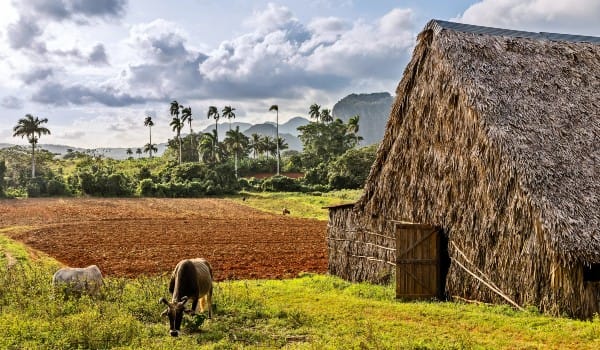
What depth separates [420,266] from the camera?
15.2 m

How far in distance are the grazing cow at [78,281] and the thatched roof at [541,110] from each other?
31.9ft

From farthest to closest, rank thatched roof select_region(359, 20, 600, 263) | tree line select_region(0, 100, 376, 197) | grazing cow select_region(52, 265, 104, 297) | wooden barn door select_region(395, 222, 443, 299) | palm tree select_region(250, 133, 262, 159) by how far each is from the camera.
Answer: palm tree select_region(250, 133, 262, 159) → tree line select_region(0, 100, 376, 197) → wooden barn door select_region(395, 222, 443, 299) → grazing cow select_region(52, 265, 104, 297) → thatched roof select_region(359, 20, 600, 263)

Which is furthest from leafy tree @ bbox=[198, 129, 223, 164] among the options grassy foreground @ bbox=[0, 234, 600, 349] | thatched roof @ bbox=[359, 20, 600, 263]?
grassy foreground @ bbox=[0, 234, 600, 349]

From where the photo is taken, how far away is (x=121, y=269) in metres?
21.3

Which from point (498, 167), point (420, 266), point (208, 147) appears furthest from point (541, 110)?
point (208, 147)

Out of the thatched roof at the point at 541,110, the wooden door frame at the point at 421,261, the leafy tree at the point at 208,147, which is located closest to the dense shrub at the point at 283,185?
the leafy tree at the point at 208,147

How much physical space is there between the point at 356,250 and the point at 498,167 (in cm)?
739

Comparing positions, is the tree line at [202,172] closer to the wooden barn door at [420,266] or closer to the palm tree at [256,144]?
the palm tree at [256,144]

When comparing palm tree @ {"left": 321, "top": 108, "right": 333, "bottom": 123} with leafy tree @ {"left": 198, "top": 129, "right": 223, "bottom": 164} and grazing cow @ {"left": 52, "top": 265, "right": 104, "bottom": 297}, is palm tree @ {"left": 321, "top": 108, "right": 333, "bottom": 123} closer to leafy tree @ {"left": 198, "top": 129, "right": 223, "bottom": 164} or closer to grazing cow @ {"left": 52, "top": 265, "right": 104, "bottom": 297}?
leafy tree @ {"left": 198, "top": 129, "right": 223, "bottom": 164}

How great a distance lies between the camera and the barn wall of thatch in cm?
1747

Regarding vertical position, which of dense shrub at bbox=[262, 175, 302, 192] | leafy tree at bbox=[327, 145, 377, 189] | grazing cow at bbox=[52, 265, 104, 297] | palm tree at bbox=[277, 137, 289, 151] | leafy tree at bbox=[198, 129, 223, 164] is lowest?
grazing cow at bbox=[52, 265, 104, 297]

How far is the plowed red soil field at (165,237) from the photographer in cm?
2275

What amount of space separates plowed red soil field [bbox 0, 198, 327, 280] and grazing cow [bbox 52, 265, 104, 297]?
7.08 metres

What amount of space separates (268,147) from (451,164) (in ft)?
317
